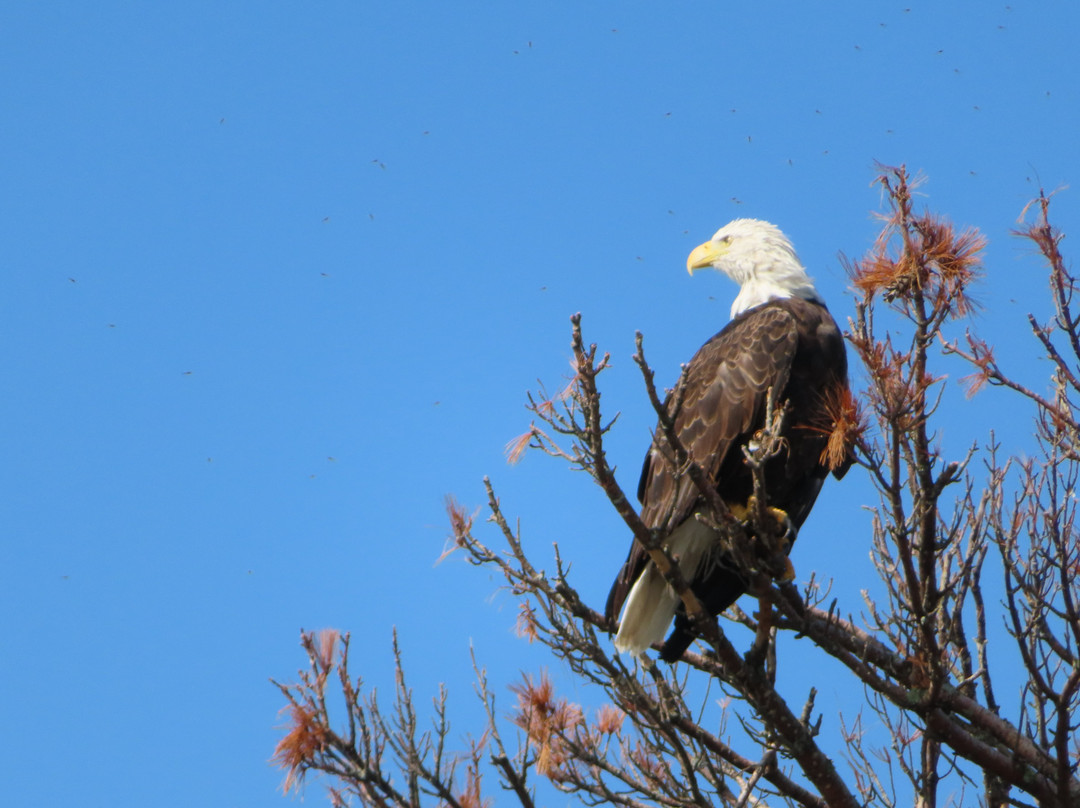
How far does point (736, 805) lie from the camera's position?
345 cm

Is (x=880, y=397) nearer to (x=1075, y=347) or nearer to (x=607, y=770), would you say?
(x=1075, y=347)

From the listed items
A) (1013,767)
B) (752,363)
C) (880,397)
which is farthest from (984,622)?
(880,397)

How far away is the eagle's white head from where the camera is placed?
5117 mm

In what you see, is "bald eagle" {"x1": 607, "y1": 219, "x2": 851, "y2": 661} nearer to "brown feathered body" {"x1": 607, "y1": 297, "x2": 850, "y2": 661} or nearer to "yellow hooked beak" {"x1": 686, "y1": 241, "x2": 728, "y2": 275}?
"brown feathered body" {"x1": 607, "y1": 297, "x2": 850, "y2": 661}

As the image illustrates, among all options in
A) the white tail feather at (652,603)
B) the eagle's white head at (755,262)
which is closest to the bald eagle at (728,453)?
the white tail feather at (652,603)

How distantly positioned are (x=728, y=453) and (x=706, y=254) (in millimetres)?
2027

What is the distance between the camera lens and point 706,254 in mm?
5680

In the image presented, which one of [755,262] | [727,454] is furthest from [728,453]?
[755,262]

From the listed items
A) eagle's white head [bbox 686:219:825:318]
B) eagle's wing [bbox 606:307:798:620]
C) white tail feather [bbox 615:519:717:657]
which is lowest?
white tail feather [bbox 615:519:717:657]

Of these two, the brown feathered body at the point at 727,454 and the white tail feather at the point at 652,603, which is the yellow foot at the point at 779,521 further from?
the white tail feather at the point at 652,603

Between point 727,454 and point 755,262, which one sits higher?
point 755,262

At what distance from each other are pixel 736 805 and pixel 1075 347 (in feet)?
6.27

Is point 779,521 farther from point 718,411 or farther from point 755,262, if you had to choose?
point 755,262

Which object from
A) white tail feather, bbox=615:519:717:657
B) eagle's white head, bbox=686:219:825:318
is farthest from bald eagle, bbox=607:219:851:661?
eagle's white head, bbox=686:219:825:318
